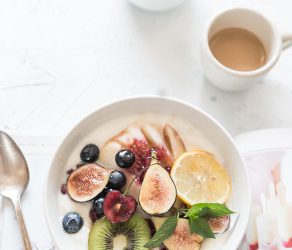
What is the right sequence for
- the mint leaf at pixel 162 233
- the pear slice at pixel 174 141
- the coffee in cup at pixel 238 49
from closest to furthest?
the mint leaf at pixel 162 233
the pear slice at pixel 174 141
the coffee in cup at pixel 238 49

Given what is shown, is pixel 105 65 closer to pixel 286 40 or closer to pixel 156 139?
pixel 156 139

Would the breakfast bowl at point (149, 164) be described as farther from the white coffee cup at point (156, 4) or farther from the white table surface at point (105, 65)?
the white coffee cup at point (156, 4)

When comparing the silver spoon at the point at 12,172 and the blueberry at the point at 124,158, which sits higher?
the blueberry at the point at 124,158

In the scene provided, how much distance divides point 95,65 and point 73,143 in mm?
256

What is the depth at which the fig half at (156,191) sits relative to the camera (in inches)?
39.4

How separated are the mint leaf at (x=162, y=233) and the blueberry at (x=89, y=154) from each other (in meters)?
0.22

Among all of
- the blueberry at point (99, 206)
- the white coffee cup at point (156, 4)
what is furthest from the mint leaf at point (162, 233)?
the white coffee cup at point (156, 4)

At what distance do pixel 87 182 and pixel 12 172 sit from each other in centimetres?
20

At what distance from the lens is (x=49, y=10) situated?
50.8 inches

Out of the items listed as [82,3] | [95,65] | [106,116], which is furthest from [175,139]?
[82,3]

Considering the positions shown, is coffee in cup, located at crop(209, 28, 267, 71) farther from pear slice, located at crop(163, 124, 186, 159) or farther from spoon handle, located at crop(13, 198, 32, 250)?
spoon handle, located at crop(13, 198, 32, 250)

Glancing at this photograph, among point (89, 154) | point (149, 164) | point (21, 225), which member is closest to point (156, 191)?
point (149, 164)

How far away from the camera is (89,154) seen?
1.06 metres

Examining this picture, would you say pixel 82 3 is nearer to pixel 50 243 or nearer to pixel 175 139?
pixel 175 139
